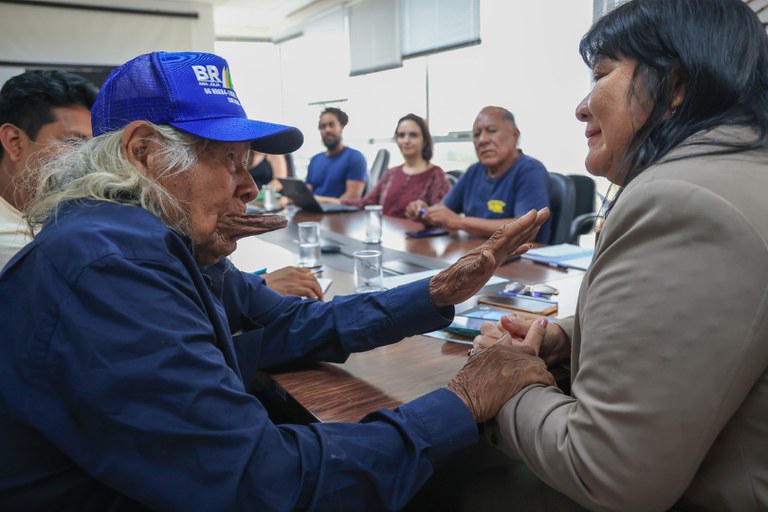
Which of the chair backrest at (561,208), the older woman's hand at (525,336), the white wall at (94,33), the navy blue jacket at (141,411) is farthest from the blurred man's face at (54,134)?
the white wall at (94,33)

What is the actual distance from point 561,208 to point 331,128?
268cm

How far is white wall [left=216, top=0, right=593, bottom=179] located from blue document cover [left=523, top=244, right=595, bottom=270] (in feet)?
2.43

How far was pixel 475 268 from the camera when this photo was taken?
3.95 feet

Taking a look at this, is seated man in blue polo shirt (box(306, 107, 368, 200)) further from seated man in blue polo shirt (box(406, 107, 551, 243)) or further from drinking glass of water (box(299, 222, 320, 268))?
drinking glass of water (box(299, 222, 320, 268))

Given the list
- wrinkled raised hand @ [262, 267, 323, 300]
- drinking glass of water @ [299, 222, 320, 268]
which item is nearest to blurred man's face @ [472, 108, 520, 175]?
drinking glass of water @ [299, 222, 320, 268]

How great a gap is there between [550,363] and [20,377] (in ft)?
3.05

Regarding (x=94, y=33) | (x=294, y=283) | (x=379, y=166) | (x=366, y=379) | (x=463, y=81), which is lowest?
(x=366, y=379)

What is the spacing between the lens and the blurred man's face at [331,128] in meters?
5.00

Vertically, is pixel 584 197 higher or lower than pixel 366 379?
higher

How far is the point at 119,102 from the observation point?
34.9 inches

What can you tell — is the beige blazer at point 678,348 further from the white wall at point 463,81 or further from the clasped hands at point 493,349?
the white wall at point 463,81

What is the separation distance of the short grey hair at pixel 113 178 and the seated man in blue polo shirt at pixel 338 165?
4049 mm

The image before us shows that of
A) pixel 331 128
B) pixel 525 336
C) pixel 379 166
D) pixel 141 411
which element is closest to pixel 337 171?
pixel 331 128

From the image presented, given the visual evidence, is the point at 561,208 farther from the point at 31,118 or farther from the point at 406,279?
the point at 31,118
